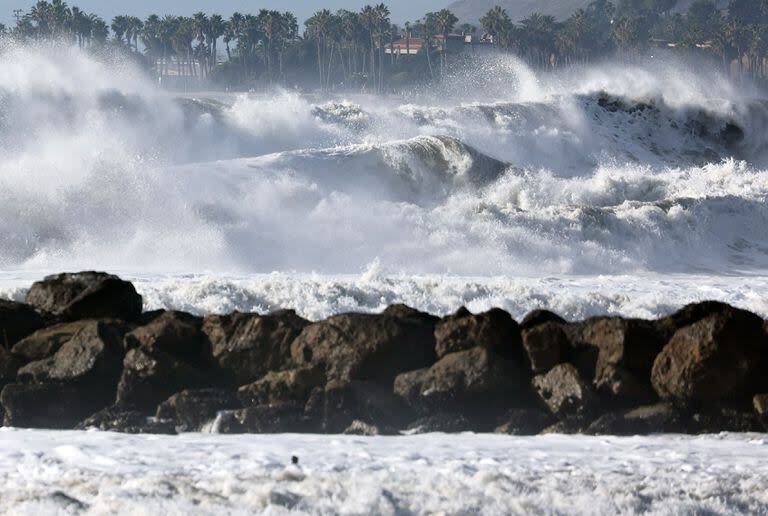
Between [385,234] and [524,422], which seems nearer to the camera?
[524,422]

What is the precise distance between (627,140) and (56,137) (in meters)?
22.6

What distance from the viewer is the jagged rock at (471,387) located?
8.45 meters

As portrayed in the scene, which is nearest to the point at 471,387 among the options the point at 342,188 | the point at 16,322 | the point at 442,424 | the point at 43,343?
the point at 442,424

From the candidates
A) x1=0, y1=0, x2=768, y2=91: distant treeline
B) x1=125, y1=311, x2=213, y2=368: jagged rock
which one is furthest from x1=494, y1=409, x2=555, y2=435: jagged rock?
x1=0, y1=0, x2=768, y2=91: distant treeline

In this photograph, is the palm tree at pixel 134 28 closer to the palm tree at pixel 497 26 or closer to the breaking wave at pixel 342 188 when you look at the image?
the palm tree at pixel 497 26

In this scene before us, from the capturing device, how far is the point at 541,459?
707 cm

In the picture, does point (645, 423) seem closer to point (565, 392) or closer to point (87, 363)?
point (565, 392)

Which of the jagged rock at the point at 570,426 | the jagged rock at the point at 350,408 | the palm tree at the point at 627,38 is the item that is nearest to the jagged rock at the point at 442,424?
the jagged rock at the point at 350,408

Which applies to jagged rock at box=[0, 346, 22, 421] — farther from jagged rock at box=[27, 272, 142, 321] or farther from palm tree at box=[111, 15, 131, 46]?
palm tree at box=[111, 15, 131, 46]

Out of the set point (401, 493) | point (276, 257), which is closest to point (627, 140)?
point (276, 257)

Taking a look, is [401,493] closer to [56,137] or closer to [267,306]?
[267,306]

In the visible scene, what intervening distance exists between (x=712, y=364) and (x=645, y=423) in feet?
1.83

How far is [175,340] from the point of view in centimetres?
917

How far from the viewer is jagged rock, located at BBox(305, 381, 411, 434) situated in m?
8.30
